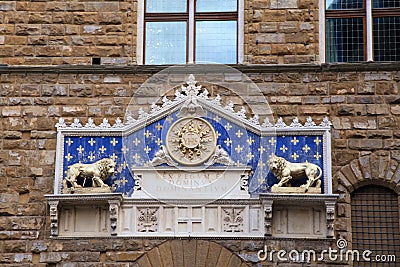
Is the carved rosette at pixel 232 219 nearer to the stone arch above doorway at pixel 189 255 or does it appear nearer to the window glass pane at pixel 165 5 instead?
the stone arch above doorway at pixel 189 255

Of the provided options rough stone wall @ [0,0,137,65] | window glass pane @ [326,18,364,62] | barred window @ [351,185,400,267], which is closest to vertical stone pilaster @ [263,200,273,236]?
barred window @ [351,185,400,267]

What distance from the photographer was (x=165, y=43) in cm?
1230

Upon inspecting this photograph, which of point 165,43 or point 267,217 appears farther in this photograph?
point 165,43

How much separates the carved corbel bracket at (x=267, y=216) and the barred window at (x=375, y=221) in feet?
3.46

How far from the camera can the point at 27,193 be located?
11.7m

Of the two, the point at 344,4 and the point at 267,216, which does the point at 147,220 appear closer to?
the point at 267,216

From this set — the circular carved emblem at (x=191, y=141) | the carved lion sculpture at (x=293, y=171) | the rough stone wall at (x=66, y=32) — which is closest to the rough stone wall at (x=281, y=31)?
the circular carved emblem at (x=191, y=141)

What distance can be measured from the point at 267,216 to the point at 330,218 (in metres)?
0.77

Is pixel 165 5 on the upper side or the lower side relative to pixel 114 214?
upper

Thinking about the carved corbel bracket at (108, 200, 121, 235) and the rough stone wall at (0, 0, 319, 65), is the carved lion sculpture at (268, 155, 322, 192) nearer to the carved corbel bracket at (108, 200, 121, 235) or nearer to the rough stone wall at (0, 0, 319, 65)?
the rough stone wall at (0, 0, 319, 65)

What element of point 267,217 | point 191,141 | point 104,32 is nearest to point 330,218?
point 267,217

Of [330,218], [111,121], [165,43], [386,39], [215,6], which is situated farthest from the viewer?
[215,6]

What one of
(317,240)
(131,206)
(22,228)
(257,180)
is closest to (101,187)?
(131,206)

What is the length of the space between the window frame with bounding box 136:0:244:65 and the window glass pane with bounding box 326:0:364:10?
1184 millimetres
